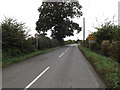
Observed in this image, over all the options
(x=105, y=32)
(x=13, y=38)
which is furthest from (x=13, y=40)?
(x=105, y=32)

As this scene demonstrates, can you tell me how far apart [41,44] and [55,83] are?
26.0 m

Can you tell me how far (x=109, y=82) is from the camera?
722 centimetres

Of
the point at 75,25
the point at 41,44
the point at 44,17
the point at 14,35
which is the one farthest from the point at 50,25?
the point at 14,35

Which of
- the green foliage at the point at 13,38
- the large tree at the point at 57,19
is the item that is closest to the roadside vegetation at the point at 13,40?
the green foliage at the point at 13,38

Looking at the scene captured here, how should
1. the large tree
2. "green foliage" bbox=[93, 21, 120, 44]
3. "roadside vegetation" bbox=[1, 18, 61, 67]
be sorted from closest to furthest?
"roadside vegetation" bbox=[1, 18, 61, 67] < "green foliage" bbox=[93, 21, 120, 44] < the large tree

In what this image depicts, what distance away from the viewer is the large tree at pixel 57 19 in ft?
176

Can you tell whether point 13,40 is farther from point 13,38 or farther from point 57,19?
point 57,19

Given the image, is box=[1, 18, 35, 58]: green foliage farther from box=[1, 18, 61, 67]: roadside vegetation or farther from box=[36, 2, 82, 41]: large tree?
box=[36, 2, 82, 41]: large tree

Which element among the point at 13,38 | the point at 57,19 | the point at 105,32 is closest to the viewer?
the point at 13,38

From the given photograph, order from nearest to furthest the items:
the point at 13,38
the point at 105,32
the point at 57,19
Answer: the point at 13,38
the point at 105,32
the point at 57,19

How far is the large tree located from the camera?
176ft

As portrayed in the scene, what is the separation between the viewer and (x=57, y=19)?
55594 mm

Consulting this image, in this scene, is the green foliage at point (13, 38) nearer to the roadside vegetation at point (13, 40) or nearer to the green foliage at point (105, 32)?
the roadside vegetation at point (13, 40)

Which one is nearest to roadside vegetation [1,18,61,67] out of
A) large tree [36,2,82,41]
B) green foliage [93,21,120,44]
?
green foliage [93,21,120,44]
